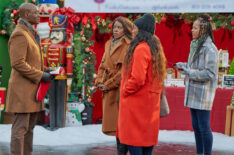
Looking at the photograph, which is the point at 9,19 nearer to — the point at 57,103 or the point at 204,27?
the point at 57,103

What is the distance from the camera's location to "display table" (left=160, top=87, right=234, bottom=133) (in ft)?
19.1

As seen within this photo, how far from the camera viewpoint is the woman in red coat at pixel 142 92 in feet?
10.2

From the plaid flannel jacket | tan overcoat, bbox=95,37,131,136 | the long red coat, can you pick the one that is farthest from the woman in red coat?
the plaid flannel jacket

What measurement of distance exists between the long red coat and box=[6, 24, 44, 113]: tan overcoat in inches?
40.5

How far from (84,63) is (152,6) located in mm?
1573

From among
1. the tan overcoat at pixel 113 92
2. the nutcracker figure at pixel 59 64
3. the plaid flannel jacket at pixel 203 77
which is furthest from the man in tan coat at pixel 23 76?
the nutcracker figure at pixel 59 64

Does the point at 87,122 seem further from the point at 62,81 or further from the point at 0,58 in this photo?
the point at 0,58

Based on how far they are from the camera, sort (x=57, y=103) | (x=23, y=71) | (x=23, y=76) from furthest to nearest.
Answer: (x=57, y=103) < (x=23, y=76) < (x=23, y=71)

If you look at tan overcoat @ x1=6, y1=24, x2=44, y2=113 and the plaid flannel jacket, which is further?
the plaid flannel jacket

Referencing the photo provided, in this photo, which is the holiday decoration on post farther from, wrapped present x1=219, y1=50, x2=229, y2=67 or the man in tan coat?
the man in tan coat

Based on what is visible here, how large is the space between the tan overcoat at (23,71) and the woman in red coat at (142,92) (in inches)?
40.0

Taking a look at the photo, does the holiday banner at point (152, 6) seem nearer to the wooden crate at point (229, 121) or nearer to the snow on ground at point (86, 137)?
the wooden crate at point (229, 121)

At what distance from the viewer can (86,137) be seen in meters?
5.70

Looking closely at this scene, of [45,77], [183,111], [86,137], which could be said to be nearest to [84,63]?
[86,137]
